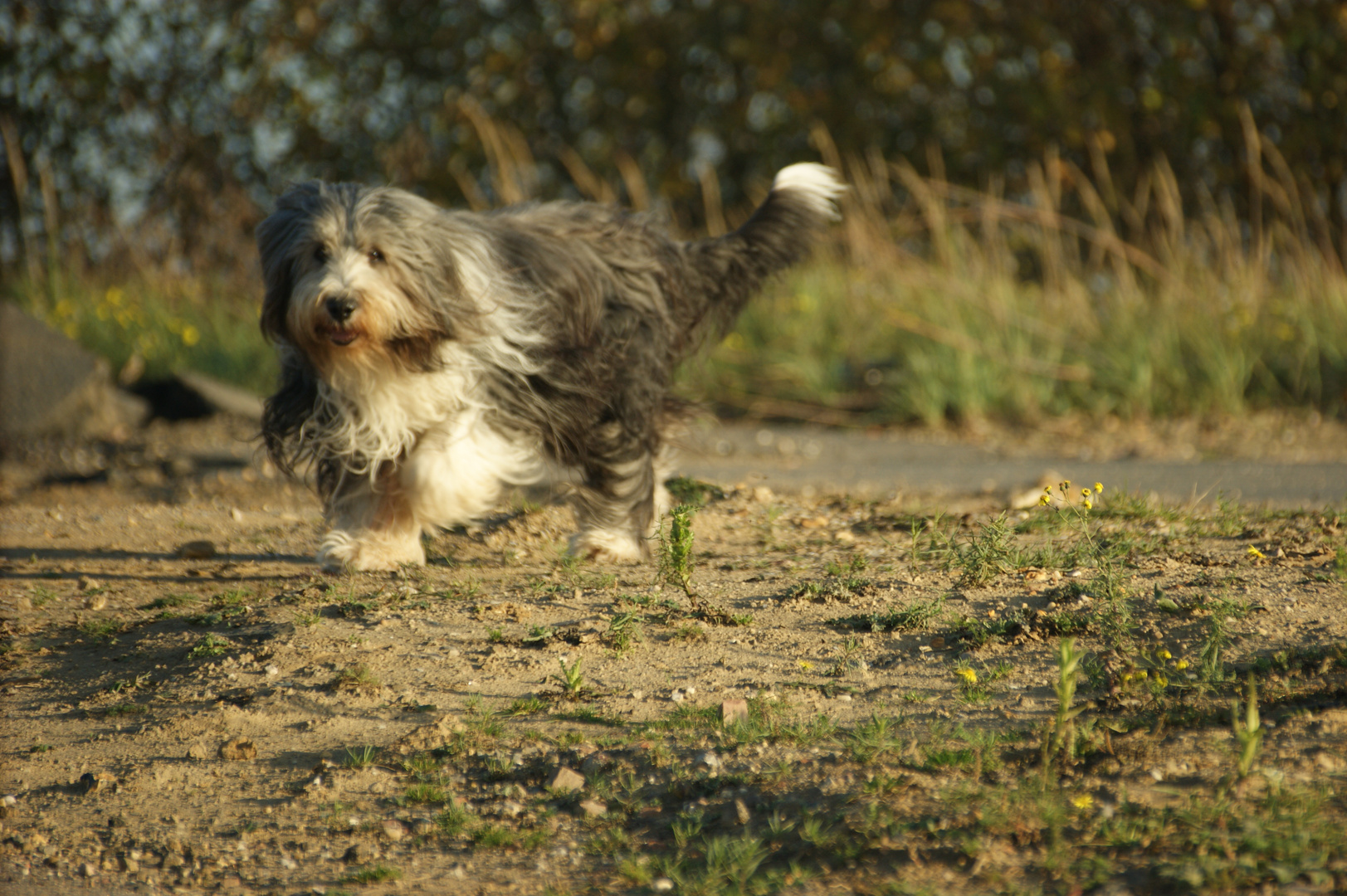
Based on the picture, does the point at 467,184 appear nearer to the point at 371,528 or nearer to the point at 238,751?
the point at 371,528

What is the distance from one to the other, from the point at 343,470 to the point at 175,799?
1653mm

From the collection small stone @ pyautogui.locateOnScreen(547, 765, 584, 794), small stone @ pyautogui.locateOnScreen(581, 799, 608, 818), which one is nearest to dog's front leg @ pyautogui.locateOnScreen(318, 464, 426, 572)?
small stone @ pyautogui.locateOnScreen(547, 765, 584, 794)

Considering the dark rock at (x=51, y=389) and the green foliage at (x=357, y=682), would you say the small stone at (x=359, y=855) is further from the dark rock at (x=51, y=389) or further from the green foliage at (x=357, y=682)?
the dark rock at (x=51, y=389)

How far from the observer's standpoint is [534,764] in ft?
9.05

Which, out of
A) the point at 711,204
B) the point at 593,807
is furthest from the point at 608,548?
the point at 711,204

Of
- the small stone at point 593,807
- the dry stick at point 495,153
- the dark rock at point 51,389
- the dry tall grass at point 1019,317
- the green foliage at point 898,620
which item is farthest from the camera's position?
the dry stick at point 495,153

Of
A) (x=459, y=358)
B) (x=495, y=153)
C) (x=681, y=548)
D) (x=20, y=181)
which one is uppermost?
(x=495, y=153)

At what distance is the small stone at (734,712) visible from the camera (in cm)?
289

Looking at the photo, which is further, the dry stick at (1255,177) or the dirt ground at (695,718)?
the dry stick at (1255,177)

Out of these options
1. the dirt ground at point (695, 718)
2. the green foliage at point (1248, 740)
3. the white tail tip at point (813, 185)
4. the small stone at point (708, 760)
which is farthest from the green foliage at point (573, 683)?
the white tail tip at point (813, 185)

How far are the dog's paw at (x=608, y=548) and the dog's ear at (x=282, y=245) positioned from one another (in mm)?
1233

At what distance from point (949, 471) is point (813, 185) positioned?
2.03m

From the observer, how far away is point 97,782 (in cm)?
282

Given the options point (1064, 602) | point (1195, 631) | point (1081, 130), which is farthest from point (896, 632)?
point (1081, 130)
